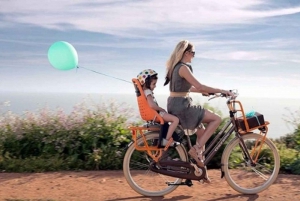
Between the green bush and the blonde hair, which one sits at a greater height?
the blonde hair

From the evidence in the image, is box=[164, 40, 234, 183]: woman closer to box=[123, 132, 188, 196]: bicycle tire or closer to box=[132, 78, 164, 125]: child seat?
box=[132, 78, 164, 125]: child seat

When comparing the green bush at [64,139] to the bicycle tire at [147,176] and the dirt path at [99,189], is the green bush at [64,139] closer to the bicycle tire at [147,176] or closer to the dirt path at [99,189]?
the dirt path at [99,189]

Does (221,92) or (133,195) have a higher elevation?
(221,92)

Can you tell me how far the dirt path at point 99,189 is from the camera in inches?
A: 248

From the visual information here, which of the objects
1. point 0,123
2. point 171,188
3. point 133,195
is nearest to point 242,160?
point 171,188

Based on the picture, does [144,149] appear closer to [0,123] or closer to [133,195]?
[133,195]

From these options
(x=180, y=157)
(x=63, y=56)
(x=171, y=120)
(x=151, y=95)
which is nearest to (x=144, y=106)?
(x=151, y=95)

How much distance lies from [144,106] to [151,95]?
0.56 feet

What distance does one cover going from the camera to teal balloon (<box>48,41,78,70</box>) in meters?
8.92

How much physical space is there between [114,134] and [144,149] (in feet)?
7.55

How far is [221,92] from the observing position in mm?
6168

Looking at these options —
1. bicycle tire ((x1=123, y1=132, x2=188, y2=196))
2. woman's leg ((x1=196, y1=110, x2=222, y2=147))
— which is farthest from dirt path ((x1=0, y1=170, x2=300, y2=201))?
woman's leg ((x1=196, y1=110, x2=222, y2=147))

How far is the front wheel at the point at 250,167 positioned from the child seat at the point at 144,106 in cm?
113

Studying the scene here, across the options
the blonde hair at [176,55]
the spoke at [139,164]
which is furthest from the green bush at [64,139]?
the blonde hair at [176,55]
